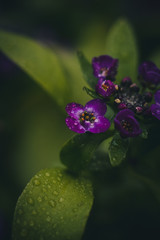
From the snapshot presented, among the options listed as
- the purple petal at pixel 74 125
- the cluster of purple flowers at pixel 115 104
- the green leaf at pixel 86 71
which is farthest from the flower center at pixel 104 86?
the purple petal at pixel 74 125

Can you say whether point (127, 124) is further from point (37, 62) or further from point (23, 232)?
point (37, 62)

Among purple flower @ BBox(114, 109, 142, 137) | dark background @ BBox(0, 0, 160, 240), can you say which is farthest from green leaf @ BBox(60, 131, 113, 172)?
dark background @ BBox(0, 0, 160, 240)

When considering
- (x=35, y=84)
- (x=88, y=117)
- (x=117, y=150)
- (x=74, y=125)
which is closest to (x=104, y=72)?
(x=88, y=117)

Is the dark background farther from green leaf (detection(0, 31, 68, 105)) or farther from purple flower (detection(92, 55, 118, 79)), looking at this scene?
purple flower (detection(92, 55, 118, 79))

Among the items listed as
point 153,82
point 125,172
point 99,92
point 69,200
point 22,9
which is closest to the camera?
point 69,200

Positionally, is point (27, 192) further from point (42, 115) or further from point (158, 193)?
point (42, 115)

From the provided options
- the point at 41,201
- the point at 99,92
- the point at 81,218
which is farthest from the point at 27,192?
the point at 99,92
